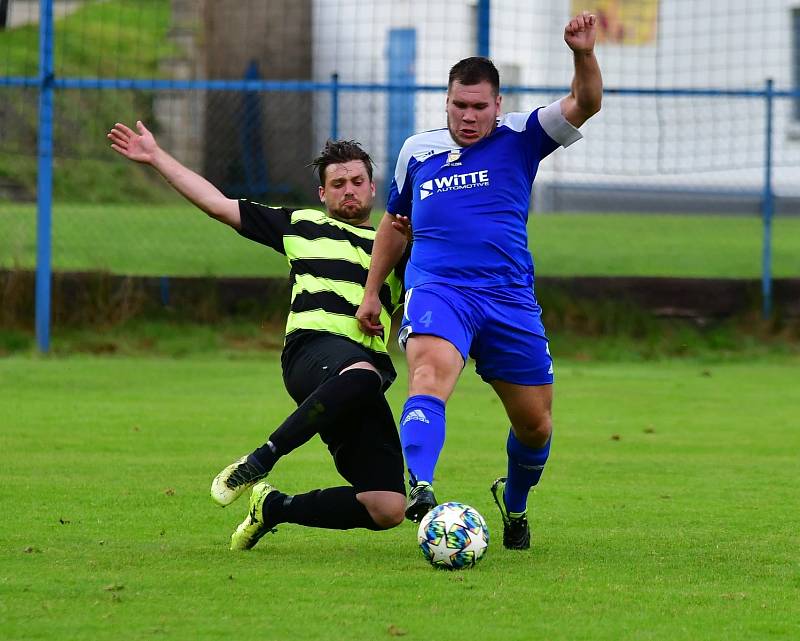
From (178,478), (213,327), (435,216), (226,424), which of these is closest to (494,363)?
(435,216)

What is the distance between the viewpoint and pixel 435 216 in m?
6.10

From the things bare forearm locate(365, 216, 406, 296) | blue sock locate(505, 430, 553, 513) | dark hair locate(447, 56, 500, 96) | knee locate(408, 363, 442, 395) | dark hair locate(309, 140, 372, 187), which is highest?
dark hair locate(447, 56, 500, 96)

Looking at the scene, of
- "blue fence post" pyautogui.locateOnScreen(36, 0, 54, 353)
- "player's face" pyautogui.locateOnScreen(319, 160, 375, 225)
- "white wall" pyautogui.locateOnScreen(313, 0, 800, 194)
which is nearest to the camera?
"player's face" pyautogui.locateOnScreen(319, 160, 375, 225)

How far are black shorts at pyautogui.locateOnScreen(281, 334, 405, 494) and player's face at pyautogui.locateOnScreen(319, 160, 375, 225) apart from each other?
63 cm

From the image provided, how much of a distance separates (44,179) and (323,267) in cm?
924

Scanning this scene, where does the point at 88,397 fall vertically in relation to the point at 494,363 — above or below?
below

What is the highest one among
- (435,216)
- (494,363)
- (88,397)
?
(435,216)

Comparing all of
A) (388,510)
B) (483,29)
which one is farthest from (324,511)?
(483,29)

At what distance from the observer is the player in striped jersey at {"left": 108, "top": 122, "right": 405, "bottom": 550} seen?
5.76m

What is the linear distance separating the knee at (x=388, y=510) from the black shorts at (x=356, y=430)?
0.05m

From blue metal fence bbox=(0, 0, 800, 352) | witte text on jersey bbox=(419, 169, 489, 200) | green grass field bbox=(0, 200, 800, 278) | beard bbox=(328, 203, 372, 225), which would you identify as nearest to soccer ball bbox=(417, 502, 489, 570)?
witte text on jersey bbox=(419, 169, 489, 200)

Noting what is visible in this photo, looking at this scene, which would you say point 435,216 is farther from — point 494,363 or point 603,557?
point 603,557

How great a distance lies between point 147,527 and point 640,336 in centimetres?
991

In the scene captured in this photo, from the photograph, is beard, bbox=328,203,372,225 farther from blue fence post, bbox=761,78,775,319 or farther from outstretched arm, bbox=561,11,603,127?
blue fence post, bbox=761,78,775,319
